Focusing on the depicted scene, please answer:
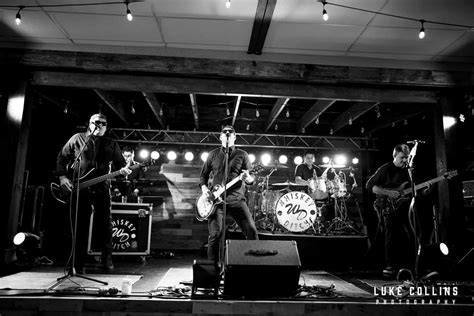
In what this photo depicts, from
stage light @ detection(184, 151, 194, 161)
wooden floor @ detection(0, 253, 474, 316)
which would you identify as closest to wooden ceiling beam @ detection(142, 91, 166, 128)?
stage light @ detection(184, 151, 194, 161)

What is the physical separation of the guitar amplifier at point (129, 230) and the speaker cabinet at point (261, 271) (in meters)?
4.03

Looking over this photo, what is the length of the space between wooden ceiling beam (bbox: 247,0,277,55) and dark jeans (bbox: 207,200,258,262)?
2375 millimetres

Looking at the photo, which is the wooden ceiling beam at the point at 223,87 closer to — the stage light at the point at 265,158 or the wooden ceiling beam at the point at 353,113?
the wooden ceiling beam at the point at 353,113

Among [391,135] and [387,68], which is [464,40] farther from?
[391,135]

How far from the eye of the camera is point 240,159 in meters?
5.01

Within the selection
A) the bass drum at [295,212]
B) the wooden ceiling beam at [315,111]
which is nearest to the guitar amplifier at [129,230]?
the bass drum at [295,212]

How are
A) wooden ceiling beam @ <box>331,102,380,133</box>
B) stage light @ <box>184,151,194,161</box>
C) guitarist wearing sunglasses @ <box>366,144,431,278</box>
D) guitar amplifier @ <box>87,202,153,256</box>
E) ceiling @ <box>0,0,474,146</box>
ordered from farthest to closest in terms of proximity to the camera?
stage light @ <box>184,151,194,161</box> → wooden ceiling beam @ <box>331,102,380,133</box> → guitar amplifier @ <box>87,202,153,256</box> → guitarist wearing sunglasses @ <box>366,144,431,278</box> → ceiling @ <box>0,0,474,146</box>

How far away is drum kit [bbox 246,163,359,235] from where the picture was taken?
285 inches

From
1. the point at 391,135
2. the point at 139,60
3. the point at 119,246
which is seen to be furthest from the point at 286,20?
the point at 391,135

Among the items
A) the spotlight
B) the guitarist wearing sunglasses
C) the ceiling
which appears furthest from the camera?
the spotlight

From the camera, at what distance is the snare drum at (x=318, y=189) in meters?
8.12

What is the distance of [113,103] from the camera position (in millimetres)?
7805

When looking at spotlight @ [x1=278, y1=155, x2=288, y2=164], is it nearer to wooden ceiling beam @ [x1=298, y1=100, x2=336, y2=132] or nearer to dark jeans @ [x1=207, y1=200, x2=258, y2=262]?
wooden ceiling beam @ [x1=298, y1=100, x2=336, y2=132]

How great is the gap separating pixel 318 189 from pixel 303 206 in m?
1.08
